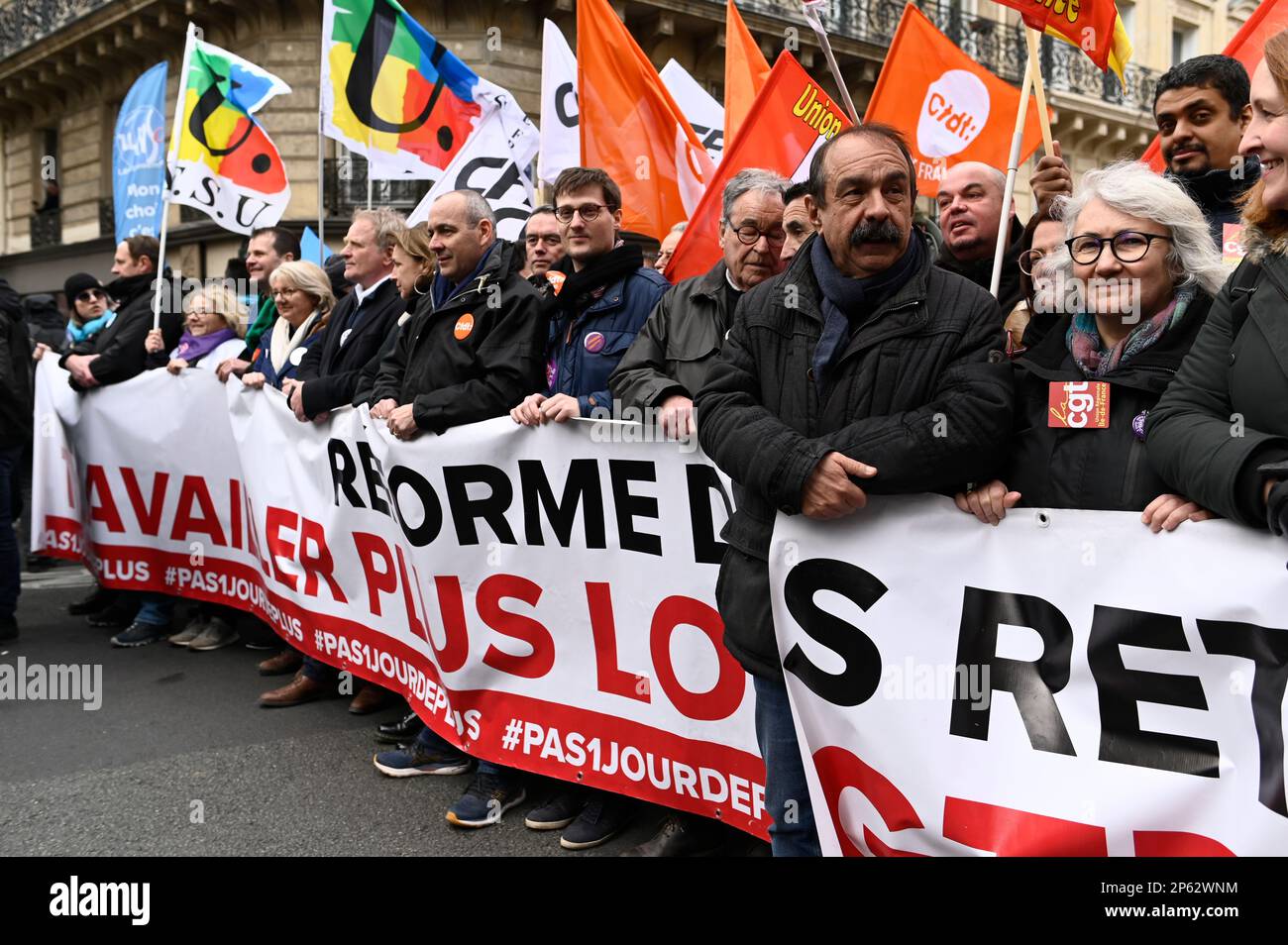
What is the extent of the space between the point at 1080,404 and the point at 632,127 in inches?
168

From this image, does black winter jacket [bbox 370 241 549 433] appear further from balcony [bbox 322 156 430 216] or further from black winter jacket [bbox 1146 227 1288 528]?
balcony [bbox 322 156 430 216]

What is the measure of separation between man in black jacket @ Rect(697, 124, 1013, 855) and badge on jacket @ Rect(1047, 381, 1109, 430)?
0.10 meters

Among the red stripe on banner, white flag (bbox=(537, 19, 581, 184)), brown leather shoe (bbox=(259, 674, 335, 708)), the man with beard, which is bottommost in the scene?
brown leather shoe (bbox=(259, 674, 335, 708))

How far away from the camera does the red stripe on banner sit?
3193 millimetres

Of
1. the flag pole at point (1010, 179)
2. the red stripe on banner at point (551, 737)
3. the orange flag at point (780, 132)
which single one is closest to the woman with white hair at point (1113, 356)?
the flag pole at point (1010, 179)

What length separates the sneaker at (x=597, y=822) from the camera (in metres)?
3.52

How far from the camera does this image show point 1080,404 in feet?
7.36

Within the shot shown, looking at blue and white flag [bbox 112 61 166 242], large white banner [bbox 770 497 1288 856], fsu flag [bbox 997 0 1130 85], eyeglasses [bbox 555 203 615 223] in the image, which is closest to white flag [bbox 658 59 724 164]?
blue and white flag [bbox 112 61 166 242]

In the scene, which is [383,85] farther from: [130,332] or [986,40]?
[986,40]

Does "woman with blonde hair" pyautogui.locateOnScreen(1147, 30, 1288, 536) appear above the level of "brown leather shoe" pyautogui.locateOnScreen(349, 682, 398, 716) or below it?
above

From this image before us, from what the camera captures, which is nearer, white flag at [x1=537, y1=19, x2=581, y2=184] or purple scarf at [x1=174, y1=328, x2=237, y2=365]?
purple scarf at [x1=174, y1=328, x2=237, y2=365]

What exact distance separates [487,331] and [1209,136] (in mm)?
2490

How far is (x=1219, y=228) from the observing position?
3094 mm

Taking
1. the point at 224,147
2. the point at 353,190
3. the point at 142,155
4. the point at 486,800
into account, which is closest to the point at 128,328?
the point at 224,147
